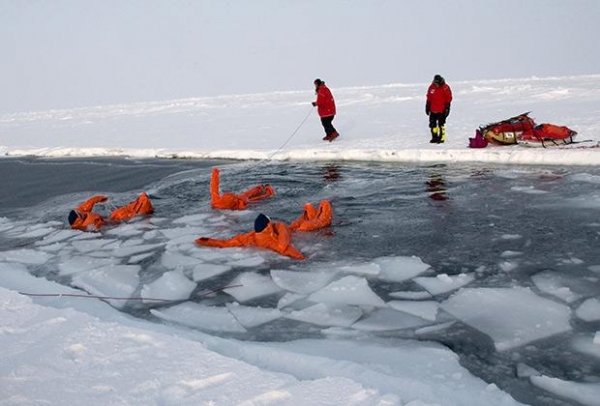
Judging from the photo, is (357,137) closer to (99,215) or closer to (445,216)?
(445,216)

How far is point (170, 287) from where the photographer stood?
4.48m

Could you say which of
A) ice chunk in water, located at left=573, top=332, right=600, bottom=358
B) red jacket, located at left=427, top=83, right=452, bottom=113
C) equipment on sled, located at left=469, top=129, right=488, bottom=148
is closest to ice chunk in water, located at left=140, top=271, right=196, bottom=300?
ice chunk in water, located at left=573, top=332, right=600, bottom=358

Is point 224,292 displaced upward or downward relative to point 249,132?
downward

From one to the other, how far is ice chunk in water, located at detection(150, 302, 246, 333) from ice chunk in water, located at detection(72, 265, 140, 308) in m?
0.53

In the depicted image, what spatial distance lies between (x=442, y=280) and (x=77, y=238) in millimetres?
4544

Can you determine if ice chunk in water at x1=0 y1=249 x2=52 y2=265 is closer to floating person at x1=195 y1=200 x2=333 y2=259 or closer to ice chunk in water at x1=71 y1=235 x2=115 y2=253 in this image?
ice chunk in water at x1=71 y1=235 x2=115 y2=253

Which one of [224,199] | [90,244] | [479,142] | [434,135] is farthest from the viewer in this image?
[434,135]

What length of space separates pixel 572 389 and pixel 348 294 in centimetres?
173

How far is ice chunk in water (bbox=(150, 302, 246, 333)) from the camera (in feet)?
11.9

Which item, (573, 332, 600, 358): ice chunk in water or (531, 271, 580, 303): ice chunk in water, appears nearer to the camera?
(573, 332, 600, 358): ice chunk in water

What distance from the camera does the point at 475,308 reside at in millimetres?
3541

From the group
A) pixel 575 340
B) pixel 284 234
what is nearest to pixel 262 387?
pixel 575 340

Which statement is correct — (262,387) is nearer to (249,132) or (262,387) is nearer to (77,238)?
(77,238)

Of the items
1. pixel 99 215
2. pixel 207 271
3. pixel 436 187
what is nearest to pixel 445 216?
pixel 436 187
